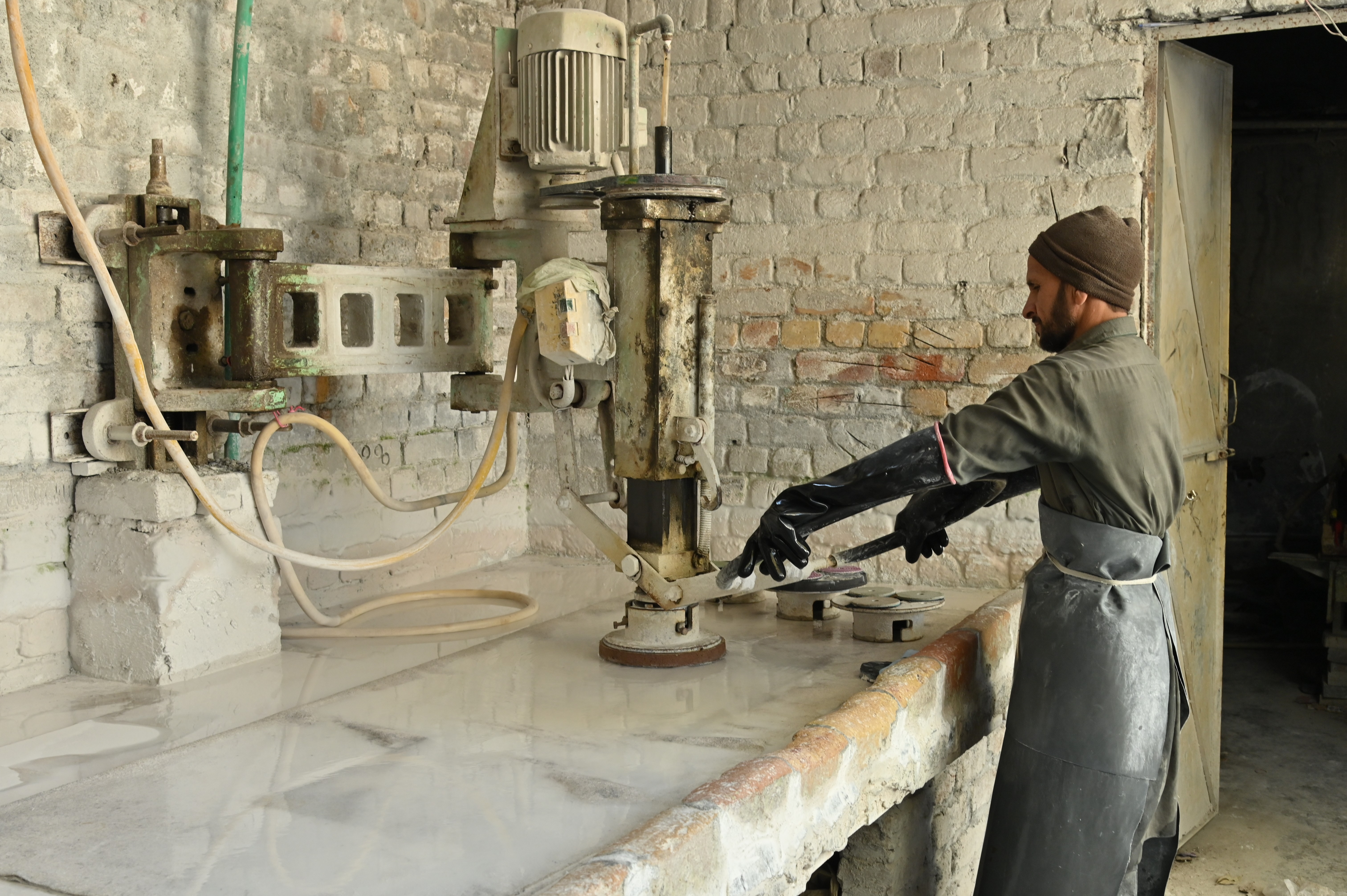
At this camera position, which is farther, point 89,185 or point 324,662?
point 324,662

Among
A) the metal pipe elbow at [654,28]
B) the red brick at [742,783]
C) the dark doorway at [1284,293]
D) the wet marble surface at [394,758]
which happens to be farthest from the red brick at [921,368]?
the dark doorway at [1284,293]

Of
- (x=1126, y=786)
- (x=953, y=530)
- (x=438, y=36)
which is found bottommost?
(x=1126, y=786)

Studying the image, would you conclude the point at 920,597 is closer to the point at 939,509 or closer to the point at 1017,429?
the point at 939,509

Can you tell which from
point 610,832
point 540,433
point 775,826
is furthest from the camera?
point 540,433

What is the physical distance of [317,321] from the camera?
2.95 m

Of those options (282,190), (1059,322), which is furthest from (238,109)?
(1059,322)

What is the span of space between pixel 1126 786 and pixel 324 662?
6.12 ft

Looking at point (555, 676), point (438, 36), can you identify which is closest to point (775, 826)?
point (555, 676)

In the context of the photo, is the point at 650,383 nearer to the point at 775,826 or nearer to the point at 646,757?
the point at 646,757

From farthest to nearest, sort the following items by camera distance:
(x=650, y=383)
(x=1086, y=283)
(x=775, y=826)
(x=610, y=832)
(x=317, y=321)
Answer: (x=317, y=321) → (x=650, y=383) → (x=1086, y=283) → (x=775, y=826) → (x=610, y=832)

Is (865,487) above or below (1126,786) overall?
above

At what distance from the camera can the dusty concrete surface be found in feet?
12.2

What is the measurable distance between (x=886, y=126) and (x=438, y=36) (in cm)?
148

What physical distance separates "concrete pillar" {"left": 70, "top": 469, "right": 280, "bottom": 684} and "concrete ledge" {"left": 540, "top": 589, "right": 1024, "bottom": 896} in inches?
53.3
